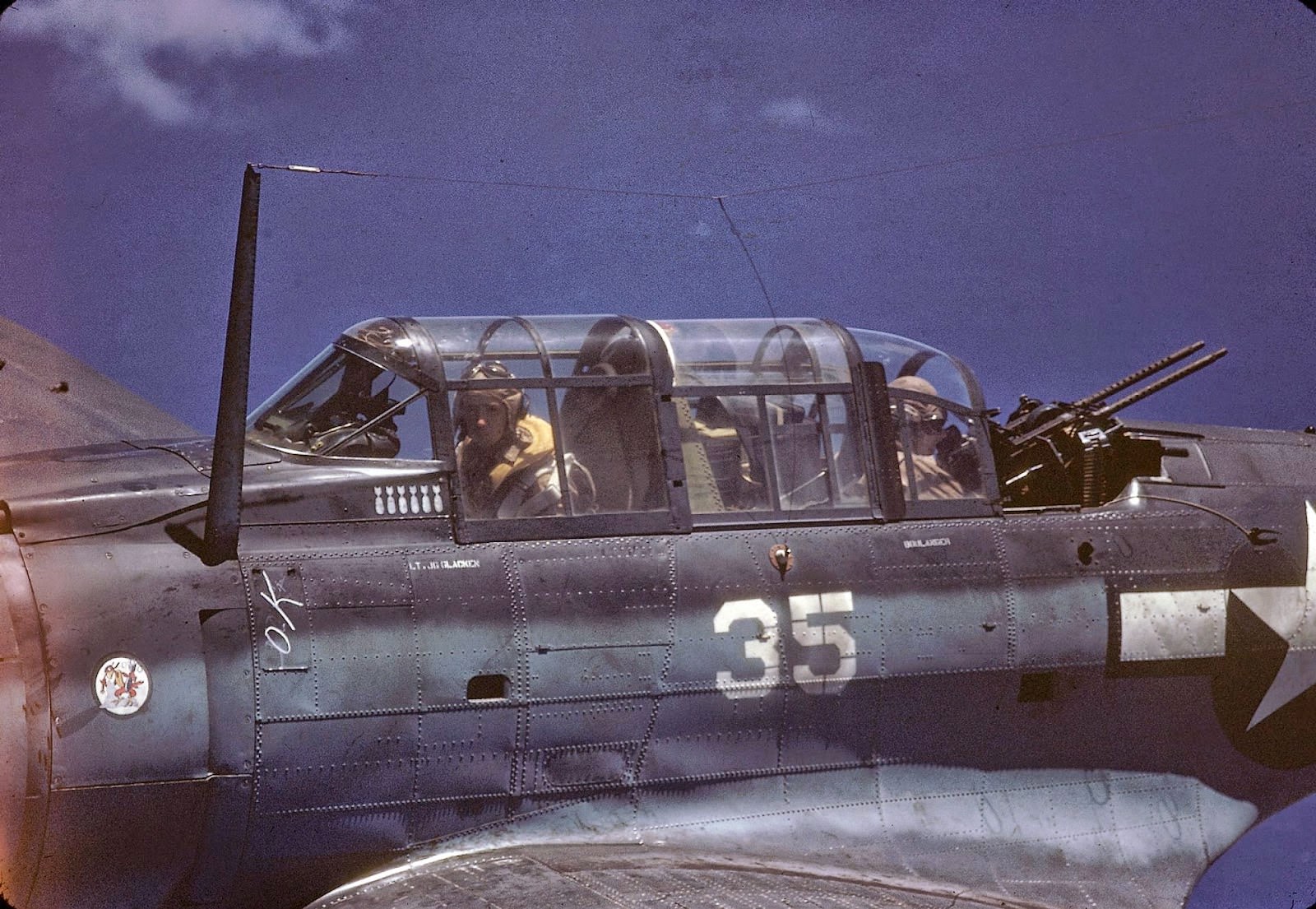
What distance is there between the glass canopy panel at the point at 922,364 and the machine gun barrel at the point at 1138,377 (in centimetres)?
87

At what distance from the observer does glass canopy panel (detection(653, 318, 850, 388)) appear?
21.4ft

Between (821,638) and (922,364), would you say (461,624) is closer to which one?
(821,638)

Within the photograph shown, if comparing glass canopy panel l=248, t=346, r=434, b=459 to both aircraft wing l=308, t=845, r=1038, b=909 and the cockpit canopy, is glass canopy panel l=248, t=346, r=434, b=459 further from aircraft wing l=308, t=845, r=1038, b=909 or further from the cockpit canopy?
aircraft wing l=308, t=845, r=1038, b=909

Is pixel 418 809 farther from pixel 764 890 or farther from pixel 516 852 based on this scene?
pixel 764 890

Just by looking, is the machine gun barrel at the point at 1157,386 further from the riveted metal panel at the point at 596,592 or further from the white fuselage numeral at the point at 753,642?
the riveted metal panel at the point at 596,592

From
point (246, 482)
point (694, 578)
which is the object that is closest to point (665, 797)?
point (694, 578)

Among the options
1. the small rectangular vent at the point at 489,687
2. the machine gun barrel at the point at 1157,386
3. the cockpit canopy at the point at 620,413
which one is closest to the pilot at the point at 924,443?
the cockpit canopy at the point at 620,413

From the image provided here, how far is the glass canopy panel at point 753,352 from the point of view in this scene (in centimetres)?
653

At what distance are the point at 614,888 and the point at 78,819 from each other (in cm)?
Result: 206

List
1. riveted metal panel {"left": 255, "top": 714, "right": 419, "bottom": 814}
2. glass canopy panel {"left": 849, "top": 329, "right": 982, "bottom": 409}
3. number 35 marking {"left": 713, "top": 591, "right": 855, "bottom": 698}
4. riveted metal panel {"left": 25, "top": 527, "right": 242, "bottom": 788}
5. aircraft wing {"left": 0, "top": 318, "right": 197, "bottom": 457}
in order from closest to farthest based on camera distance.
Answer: riveted metal panel {"left": 25, "top": 527, "right": 242, "bottom": 788} < riveted metal panel {"left": 255, "top": 714, "right": 419, "bottom": 814} < number 35 marking {"left": 713, "top": 591, "right": 855, "bottom": 698} < glass canopy panel {"left": 849, "top": 329, "right": 982, "bottom": 409} < aircraft wing {"left": 0, "top": 318, "right": 197, "bottom": 457}

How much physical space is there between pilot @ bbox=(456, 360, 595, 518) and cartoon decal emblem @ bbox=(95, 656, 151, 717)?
158 cm

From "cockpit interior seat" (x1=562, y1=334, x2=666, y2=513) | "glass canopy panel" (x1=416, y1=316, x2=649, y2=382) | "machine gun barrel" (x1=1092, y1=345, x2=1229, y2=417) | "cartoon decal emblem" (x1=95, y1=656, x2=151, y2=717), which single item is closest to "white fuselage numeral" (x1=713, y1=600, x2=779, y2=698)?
"cockpit interior seat" (x1=562, y1=334, x2=666, y2=513)

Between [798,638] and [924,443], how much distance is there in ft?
4.50

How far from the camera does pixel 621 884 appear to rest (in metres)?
5.31
